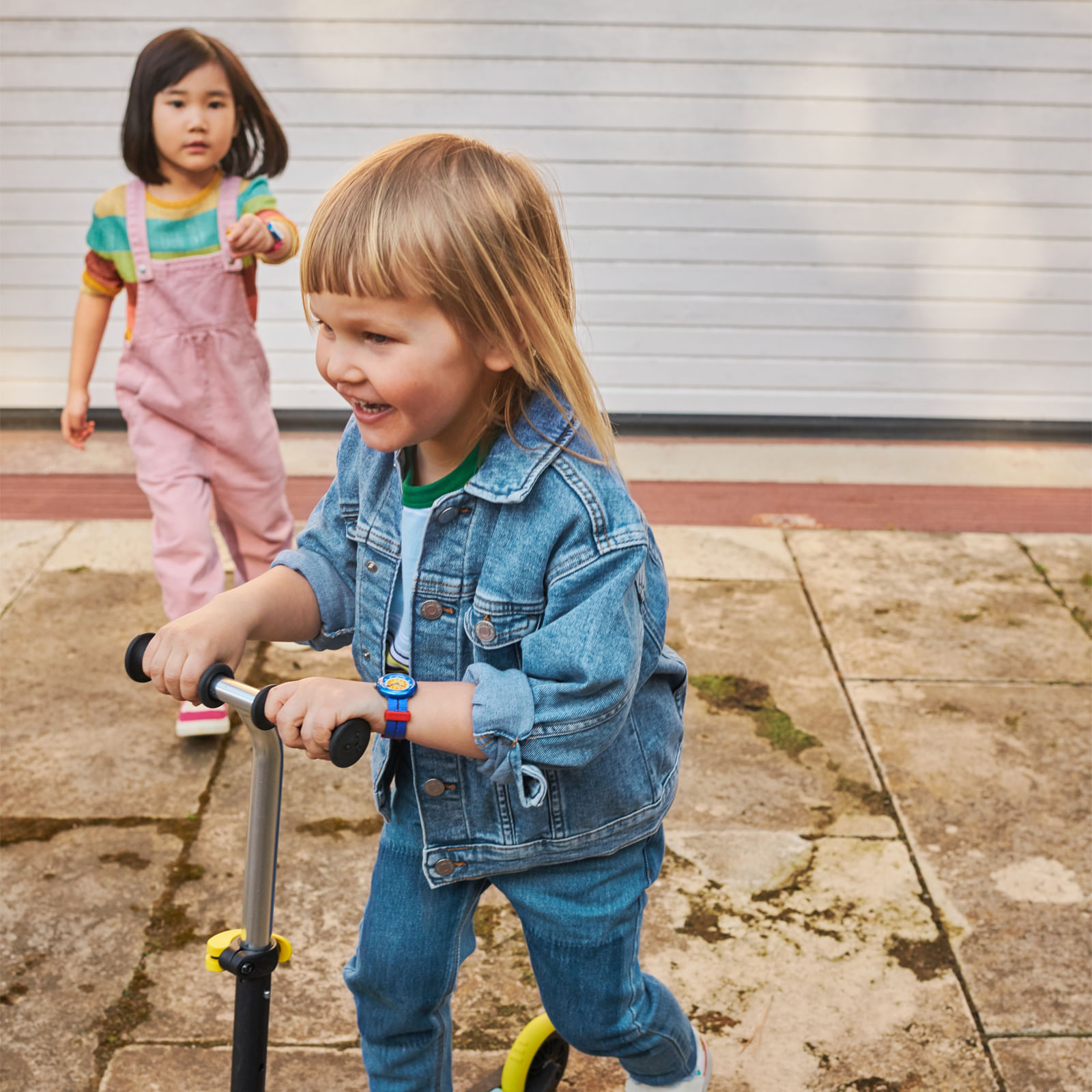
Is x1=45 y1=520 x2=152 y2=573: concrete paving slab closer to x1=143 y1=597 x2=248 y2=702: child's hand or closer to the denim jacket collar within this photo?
x1=143 y1=597 x2=248 y2=702: child's hand

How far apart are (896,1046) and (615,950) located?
0.90 m

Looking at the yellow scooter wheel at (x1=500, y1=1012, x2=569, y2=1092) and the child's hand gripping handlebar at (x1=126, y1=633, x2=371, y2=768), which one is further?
the yellow scooter wheel at (x1=500, y1=1012, x2=569, y2=1092)

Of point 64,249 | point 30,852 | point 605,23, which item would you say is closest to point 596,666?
point 30,852

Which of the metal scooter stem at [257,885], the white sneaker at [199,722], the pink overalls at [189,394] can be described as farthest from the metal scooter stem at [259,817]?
the pink overalls at [189,394]

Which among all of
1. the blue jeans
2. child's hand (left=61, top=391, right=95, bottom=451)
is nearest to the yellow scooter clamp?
the blue jeans

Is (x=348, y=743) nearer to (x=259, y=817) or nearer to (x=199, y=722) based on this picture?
(x=259, y=817)

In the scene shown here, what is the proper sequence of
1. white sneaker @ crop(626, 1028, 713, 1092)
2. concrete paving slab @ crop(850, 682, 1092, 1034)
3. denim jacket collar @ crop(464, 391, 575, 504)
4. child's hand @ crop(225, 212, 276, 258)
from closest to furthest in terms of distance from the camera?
denim jacket collar @ crop(464, 391, 575, 504) < white sneaker @ crop(626, 1028, 713, 1092) < concrete paving slab @ crop(850, 682, 1092, 1034) < child's hand @ crop(225, 212, 276, 258)

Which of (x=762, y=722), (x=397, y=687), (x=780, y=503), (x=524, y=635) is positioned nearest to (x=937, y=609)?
(x=762, y=722)

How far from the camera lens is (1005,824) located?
294 cm

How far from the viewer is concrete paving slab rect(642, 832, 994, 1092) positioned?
7.41 feet

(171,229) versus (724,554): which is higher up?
(171,229)

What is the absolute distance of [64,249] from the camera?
5625 mm

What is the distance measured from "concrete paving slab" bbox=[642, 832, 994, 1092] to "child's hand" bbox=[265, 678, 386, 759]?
1271 millimetres

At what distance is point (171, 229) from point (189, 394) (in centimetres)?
42
